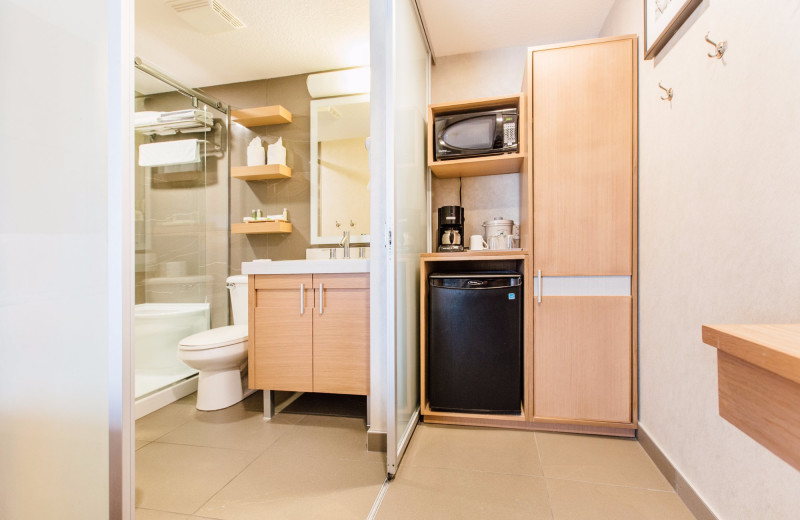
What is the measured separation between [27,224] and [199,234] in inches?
97.4

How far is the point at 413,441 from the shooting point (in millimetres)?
1794

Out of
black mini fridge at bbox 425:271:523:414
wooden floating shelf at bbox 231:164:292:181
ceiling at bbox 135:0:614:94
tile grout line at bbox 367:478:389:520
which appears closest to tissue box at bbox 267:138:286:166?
wooden floating shelf at bbox 231:164:292:181

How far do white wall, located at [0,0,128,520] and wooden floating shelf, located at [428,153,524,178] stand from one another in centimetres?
175

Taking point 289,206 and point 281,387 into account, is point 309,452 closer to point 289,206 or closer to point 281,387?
point 281,387

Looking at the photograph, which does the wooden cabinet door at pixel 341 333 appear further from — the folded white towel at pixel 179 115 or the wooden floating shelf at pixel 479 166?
the folded white towel at pixel 179 115

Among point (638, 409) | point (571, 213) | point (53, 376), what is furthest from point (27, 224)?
point (638, 409)

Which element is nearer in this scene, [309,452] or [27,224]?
[27,224]

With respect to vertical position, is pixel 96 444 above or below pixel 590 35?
below

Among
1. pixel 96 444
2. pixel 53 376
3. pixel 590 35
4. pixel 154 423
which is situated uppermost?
pixel 590 35

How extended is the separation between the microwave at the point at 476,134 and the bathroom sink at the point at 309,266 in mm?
912

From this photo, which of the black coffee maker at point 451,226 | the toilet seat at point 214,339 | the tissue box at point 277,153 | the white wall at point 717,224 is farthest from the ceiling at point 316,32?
the toilet seat at point 214,339

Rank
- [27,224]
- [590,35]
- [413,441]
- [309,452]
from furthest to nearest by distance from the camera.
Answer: [590,35] → [413,441] → [309,452] → [27,224]

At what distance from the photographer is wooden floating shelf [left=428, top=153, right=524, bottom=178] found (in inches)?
80.6

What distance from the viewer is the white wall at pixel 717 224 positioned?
875 millimetres
